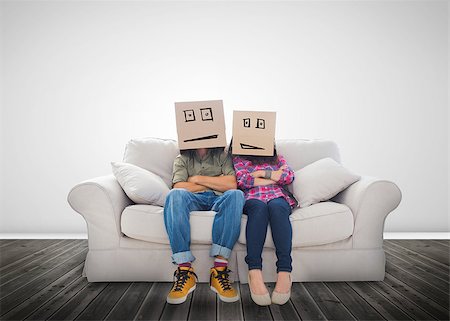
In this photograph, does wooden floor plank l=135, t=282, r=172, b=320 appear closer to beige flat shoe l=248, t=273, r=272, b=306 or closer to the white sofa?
the white sofa

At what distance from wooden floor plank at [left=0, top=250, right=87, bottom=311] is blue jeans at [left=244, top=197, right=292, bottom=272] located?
103 centimetres

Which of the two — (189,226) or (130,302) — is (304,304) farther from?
(130,302)

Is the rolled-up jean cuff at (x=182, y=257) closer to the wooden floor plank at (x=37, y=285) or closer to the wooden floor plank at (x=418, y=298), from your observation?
the wooden floor plank at (x=37, y=285)

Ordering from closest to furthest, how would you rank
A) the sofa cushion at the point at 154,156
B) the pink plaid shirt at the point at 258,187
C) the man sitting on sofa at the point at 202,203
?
the man sitting on sofa at the point at 202,203 → the pink plaid shirt at the point at 258,187 → the sofa cushion at the point at 154,156

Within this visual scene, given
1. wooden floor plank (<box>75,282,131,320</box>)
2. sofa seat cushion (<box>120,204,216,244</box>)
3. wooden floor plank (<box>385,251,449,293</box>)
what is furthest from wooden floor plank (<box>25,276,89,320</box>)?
wooden floor plank (<box>385,251,449,293</box>)

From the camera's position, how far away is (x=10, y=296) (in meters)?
1.88

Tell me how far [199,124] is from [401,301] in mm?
1296

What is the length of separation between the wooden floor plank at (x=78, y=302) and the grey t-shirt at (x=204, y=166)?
656mm

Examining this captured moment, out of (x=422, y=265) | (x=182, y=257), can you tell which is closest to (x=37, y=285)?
(x=182, y=257)

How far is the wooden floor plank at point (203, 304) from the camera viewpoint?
1650 mm

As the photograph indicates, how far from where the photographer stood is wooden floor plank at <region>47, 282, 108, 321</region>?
163cm

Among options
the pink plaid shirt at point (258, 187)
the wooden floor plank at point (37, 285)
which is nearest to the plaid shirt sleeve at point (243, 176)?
the pink plaid shirt at point (258, 187)

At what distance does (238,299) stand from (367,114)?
7.52 ft

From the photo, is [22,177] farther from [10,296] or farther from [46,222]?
[10,296]
